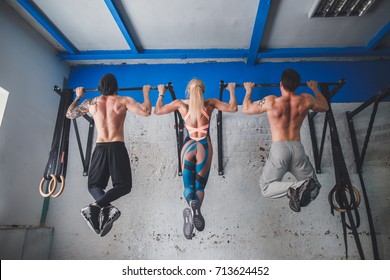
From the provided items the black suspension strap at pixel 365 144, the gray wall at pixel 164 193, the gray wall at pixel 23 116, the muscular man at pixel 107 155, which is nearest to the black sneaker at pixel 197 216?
the muscular man at pixel 107 155

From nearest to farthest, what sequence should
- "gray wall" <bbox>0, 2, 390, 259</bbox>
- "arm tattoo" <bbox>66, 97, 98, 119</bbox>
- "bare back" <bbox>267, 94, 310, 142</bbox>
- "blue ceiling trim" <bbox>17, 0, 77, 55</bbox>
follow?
"bare back" <bbox>267, 94, 310, 142</bbox> → "arm tattoo" <bbox>66, 97, 98, 119</bbox> → "blue ceiling trim" <bbox>17, 0, 77, 55</bbox> → "gray wall" <bbox>0, 2, 390, 259</bbox>

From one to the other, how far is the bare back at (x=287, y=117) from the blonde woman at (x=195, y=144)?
496 millimetres

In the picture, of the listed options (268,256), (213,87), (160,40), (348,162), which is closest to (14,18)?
(160,40)

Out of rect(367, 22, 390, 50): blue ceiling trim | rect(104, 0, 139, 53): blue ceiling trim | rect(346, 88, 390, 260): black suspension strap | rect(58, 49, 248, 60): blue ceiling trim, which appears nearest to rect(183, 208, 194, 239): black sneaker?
rect(346, 88, 390, 260): black suspension strap

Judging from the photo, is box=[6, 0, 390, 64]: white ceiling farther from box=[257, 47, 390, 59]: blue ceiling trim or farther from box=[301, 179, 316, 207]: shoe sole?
box=[301, 179, 316, 207]: shoe sole

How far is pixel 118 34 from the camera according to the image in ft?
14.0

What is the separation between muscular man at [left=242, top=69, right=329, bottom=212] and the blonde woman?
0.49 metres

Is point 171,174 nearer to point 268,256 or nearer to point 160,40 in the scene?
point 268,256

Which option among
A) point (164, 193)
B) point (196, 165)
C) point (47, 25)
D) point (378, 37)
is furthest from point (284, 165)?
point (47, 25)

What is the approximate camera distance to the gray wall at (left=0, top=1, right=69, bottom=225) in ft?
11.9

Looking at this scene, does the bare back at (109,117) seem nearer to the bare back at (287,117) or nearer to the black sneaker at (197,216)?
the black sneaker at (197,216)

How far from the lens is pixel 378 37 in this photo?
415 centimetres

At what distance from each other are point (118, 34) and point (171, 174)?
7.64ft

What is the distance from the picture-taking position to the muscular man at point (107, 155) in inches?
110
